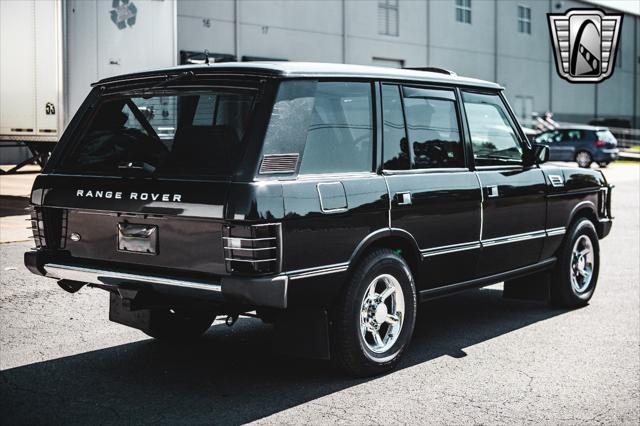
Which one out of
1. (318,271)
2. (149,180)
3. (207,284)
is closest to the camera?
(207,284)

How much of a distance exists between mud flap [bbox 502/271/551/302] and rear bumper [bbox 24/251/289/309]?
3.44 m

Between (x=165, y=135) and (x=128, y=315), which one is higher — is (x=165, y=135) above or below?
above

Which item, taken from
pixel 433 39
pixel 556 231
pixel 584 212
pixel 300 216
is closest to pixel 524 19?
pixel 433 39

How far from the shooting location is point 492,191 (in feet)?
21.6

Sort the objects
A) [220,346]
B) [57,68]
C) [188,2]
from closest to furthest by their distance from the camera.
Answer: [220,346]
[57,68]
[188,2]

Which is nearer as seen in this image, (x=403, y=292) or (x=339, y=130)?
(x=339, y=130)

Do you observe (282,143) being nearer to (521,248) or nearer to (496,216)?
(496,216)

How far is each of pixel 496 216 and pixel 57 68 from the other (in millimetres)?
10631

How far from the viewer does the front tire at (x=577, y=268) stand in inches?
301

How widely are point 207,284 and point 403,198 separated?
58.8 inches

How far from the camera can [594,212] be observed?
8055 mm

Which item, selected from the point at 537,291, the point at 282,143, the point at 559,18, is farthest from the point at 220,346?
the point at 559,18

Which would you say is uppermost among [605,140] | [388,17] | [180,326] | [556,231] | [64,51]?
[388,17]

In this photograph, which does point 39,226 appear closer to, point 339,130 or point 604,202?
point 339,130
